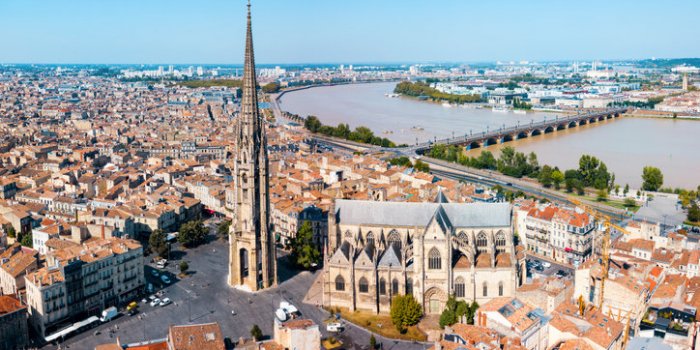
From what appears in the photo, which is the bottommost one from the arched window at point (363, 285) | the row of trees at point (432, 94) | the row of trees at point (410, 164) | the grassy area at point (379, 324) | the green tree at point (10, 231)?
the grassy area at point (379, 324)

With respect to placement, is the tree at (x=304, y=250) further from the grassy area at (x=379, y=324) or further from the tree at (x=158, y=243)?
the tree at (x=158, y=243)

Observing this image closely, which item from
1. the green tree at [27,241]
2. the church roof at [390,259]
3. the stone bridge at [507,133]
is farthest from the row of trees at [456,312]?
the stone bridge at [507,133]

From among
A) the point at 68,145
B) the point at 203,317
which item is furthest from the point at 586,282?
the point at 68,145

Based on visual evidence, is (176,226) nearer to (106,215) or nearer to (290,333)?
(106,215)

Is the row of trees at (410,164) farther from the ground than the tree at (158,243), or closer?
farther from the ground


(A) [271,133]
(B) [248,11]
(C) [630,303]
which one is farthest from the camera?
(A) [271,133]

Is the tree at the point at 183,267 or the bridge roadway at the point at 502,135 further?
the bridge roadway at the point at 502,135

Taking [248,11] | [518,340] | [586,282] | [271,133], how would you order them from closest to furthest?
[518,340], [586,282], [248,11], [271,133]

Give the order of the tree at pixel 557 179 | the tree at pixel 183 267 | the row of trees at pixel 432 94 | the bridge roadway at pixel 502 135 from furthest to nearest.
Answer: the row of trees at pixel 432 94
the bridge roadway at pixel 502 135
the tree at pixel 557 179
the tree at pixel 183 267
